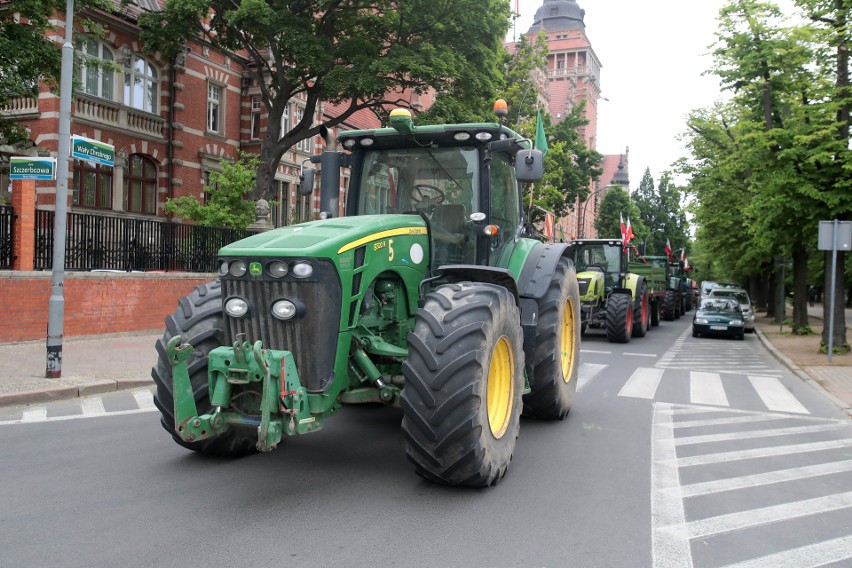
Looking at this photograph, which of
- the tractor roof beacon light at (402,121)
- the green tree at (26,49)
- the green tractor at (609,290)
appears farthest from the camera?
the green tractor at (609,290)

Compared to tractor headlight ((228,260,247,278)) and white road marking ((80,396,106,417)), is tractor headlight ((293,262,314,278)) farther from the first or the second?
white road marking ((80,396,106,417))

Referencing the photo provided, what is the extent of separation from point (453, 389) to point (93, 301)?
1105cm

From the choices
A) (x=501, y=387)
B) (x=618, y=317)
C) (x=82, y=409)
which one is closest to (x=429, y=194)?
(x=501, y=387)

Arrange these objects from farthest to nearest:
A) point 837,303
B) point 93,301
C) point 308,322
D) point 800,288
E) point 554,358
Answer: point 800,288
point 837,303
point 93,301
point 554,358
point 308,322

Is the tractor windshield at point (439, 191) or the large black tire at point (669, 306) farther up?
the tractor windshield at point (439, 191)

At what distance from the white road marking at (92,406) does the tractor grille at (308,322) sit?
13.5 ft

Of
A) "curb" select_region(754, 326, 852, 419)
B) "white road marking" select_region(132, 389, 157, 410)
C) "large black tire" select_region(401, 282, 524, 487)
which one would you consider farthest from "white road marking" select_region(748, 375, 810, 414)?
"white road marking" select_region(132, 389, 157, 410)

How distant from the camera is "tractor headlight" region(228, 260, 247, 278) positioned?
190 inches

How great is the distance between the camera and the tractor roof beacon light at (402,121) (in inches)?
229

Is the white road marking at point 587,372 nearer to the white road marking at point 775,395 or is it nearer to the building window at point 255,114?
the white road marking at point 775,395

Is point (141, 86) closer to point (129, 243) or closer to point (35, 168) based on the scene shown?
point (129, 243)

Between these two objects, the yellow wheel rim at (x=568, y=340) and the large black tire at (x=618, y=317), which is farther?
the large black tire at (x=618, y=317)

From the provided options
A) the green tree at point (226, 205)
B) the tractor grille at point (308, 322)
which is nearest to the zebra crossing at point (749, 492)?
the tractor grille at point (308, 322)

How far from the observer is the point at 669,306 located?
105 ft
